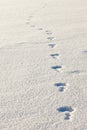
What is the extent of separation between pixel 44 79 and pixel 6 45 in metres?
1.36

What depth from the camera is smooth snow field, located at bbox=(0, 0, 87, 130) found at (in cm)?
275

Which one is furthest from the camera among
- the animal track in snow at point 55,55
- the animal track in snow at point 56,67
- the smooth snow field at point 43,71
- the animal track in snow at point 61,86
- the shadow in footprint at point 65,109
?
the animal track in snow at point 55,55

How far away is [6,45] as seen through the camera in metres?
4.71

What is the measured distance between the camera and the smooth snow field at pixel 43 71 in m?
2.75

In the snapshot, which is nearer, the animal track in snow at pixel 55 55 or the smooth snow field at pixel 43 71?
the smooth snow field at pixel 43 71

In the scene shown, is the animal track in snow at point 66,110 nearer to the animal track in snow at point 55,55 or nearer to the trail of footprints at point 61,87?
the trail of footprints at point 61,87

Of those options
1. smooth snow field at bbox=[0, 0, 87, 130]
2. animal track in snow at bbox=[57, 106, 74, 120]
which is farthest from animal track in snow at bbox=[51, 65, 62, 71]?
animal track in snow at bbox=[57, 106, 74, 120]

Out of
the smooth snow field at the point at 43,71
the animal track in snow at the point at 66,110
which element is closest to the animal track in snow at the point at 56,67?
the smooth snow field at the point at 43,71

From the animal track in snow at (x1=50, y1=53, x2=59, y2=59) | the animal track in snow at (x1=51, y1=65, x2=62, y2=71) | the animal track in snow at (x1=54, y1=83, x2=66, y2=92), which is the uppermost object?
the animal track in snow at (x1=54, y1=83, x2=66, y2=92)

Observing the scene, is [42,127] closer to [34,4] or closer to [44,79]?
[44,79]

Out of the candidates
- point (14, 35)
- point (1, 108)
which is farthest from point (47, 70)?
point (14, 35)

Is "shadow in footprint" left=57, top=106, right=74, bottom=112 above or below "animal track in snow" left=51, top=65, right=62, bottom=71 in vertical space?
above

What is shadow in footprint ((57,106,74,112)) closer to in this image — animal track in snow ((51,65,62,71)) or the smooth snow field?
the smooth snow field

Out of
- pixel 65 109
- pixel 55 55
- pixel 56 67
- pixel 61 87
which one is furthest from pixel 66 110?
pixel 55 55
